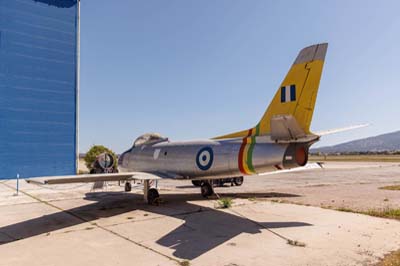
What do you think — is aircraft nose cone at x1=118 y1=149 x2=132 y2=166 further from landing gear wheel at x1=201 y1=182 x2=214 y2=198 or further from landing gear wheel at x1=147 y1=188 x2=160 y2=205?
landing gear wheel at x1=201 y1=182 x2=214 y2=198

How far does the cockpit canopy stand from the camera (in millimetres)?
17328

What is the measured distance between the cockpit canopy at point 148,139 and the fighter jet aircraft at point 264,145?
1642 millimetres

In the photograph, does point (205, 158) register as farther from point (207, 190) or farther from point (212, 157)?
point (207, 190)

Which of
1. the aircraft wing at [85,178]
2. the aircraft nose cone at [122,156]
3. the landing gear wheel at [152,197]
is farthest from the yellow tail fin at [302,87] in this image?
the aircraft nose cone at [122,156]

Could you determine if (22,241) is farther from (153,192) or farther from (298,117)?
(298,117)

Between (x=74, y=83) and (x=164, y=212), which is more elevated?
(x=74, y=83)

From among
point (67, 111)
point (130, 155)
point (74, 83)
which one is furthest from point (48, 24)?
point (130, 155)

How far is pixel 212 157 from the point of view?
43.1 ft

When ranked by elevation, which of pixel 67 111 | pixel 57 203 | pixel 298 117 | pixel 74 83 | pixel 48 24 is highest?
pixel 48 24

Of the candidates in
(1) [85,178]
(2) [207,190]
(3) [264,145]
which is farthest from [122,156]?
(3) [264,145]

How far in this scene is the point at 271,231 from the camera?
9.09 meters

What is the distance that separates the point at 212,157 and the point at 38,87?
77.0ft

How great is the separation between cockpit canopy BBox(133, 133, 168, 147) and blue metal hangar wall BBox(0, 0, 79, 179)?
1646 centimetres

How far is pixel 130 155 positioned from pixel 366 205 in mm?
11722
